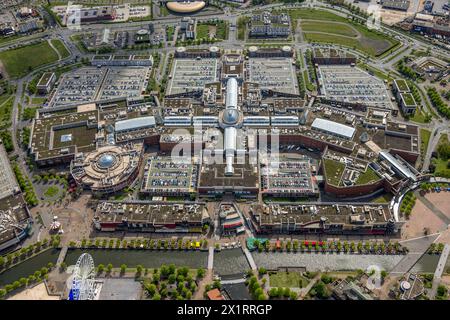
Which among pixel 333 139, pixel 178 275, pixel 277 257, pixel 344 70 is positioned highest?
pixel 344 70

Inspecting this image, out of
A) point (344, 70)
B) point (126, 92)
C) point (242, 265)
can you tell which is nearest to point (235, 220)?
Result: point (242, 265)

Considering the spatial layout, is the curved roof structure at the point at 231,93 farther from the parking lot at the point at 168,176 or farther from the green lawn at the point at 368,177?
the green lawn at the point at 368,177

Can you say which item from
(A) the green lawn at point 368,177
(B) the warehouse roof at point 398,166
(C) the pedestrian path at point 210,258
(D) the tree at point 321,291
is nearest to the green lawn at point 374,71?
(B) the warehouse roof at point 398,166

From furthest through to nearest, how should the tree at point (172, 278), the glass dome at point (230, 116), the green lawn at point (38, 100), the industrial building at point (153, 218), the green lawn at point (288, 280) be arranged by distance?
1. the green lawn at point (38, 100)
2. the glass dome at point (230, 116)
3. the industrial building at point (153, 218)
4. the tree at point (172, 278)
5. the green lawn at point (288, 280)

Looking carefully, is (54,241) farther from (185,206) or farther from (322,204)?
(322,204)

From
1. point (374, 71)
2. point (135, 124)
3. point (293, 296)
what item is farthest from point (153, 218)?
point (374, 71)

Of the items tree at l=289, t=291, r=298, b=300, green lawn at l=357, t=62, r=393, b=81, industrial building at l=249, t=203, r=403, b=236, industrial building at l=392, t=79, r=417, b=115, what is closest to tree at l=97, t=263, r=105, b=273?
industrial building at l=249, t=203, r=403, b=236

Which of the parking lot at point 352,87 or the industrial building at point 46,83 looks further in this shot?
the industrial building at point 46,83
